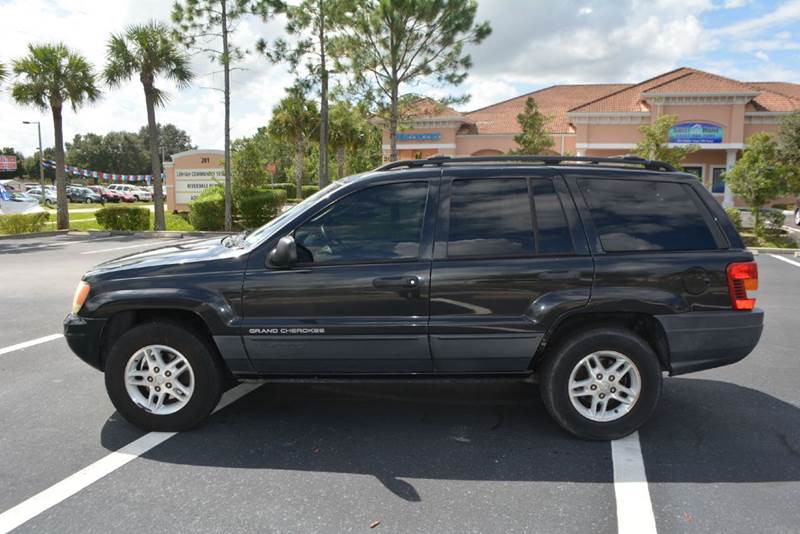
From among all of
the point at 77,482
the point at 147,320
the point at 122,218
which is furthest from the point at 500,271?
the point at 122,218

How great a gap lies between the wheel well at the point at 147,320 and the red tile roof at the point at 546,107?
118ft

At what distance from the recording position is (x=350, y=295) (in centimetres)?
397

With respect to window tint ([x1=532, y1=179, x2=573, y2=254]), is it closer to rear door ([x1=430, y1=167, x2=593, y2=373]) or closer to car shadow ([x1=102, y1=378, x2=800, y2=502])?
rear door ([x1=430, y1=167, x2=593, y2=373])

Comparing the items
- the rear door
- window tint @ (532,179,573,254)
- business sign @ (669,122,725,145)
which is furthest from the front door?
business sign @ (669,122,725,145)

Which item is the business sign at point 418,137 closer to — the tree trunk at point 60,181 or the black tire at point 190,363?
the tree trunk at point 60,181

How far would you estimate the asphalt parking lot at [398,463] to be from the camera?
3.17 meters

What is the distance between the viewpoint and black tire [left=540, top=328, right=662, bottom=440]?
13.2 ft

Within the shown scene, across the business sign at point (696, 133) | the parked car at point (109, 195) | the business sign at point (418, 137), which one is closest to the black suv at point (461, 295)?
the business sign at point (696, 133)

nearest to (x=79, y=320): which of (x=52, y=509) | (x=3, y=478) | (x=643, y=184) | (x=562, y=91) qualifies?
(x=3, y=478)

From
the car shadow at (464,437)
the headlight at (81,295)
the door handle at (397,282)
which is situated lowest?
the car shadow at (464,437)

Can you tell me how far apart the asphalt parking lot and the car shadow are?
1 cm

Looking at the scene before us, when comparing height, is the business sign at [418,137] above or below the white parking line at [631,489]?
above

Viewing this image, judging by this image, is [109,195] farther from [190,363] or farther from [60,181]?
[190,363]

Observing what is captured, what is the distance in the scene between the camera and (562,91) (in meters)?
47.0
